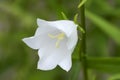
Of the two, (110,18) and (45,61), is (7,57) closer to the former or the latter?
(110,18)

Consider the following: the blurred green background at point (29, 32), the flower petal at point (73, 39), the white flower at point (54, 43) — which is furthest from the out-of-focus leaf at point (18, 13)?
the flower petal at point (73, 39)

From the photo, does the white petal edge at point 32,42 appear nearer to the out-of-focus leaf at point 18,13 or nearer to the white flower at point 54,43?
the white flower at point 54,43

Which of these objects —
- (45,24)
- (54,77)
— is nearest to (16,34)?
(54,77)

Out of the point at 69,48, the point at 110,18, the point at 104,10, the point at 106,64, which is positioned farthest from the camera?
the point at 110,18

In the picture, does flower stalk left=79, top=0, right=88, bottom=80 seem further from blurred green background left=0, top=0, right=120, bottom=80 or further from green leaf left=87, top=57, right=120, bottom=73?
blurred green background left=0, top=0, right=120, bottom=80

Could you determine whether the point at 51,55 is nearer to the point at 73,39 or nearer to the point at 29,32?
the point at 73,39

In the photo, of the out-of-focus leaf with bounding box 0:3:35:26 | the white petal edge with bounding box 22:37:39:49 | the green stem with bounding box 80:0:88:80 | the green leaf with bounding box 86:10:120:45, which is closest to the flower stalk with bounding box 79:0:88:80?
the green stem with bounding box 80:0:88:80

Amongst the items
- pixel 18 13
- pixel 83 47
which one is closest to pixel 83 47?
pixel 83 47
